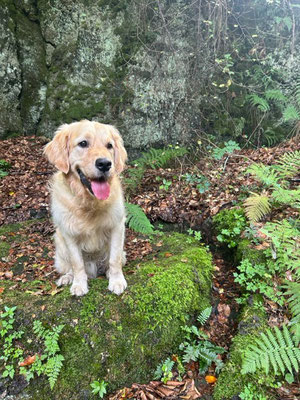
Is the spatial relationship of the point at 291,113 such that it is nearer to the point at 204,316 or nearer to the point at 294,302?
the point at 294,302

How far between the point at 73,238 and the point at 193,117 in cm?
512

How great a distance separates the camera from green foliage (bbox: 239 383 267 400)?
261 cm

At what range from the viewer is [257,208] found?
4324mm

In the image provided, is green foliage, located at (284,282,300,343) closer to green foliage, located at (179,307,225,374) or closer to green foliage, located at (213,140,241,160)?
green foliage, located at (179,307,225,374)

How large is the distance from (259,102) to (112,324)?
21.0 ft

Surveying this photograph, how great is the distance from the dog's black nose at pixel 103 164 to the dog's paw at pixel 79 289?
4.51 ft

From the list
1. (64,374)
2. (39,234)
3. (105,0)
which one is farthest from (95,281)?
(105,0)

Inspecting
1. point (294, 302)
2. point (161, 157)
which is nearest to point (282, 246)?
point (294, 302)

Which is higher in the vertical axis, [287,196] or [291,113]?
[291,113]

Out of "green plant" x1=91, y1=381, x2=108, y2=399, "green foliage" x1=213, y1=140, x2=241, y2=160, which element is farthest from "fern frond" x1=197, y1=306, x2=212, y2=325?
"green foliage" x1=213, y1=140, x2=241, y2=160

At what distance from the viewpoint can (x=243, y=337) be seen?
10.0ft

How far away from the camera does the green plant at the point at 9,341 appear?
2.76 metres

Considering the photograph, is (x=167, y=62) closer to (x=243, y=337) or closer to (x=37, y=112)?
(x=37, y=112)

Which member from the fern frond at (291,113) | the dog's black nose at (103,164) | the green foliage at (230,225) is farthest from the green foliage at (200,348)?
the fern frond at (291,113)
